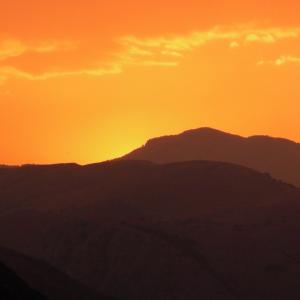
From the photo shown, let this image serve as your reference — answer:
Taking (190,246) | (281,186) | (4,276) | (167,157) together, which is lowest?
(4,276)

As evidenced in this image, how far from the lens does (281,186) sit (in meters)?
72.9

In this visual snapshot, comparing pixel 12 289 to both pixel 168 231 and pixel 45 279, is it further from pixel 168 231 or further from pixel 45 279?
pixel 168 231

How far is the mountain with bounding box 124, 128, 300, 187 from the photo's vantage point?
398 ft

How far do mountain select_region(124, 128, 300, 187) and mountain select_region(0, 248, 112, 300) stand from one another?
249 ft

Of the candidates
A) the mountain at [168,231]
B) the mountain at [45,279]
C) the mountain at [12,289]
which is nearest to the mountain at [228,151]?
the mountain at [168,231]

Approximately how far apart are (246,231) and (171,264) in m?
8.13

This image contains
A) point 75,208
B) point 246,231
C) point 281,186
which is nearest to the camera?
point 246,231

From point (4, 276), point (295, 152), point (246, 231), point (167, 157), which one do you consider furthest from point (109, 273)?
point (295, 152)

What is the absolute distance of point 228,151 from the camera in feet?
410

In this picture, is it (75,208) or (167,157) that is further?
(167,157)

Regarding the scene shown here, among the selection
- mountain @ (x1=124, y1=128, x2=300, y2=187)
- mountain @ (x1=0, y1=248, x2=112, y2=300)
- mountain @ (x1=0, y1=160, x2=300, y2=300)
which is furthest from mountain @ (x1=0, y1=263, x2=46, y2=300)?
mountain @ (x1=124, y1=128, x2=300, y2=187)

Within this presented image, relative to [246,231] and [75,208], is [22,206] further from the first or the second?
[246,231]

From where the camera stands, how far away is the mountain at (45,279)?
40844 millimetres

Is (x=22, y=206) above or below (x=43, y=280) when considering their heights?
above
